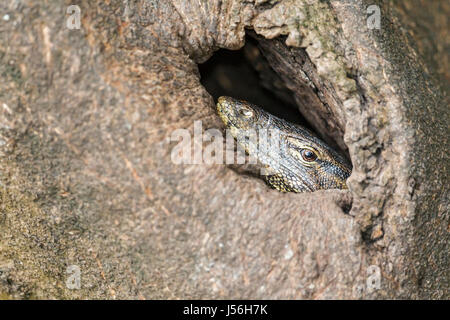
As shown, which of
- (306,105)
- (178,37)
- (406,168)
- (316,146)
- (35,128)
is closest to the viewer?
(35,128)

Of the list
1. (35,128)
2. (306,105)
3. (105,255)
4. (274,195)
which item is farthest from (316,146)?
(35,128)

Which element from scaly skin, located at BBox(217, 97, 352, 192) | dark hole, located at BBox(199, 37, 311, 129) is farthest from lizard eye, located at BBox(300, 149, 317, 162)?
dark hole, located at BBox(199, 37, 311, 129)

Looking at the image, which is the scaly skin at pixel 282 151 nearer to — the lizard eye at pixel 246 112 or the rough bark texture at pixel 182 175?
the lizard eye at pixel 246 112

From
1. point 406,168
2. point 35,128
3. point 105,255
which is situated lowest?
point 105,255

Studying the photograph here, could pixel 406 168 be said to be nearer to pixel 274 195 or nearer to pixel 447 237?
pixel 447 237

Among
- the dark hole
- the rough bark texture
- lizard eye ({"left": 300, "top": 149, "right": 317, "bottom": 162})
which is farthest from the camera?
the dark hole

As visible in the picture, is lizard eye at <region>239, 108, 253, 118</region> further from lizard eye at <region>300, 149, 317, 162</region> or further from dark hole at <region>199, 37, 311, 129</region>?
dark hole at <region>199, 37, 311, 129</region>

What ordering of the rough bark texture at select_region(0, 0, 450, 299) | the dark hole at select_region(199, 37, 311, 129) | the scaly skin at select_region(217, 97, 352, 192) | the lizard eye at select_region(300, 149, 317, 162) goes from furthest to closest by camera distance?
1. the dark hole at select_region(199, 37, 311, 129)
2. the lizard eye at select_region(300, 149, 317, 162)
3. the scaly skin at select_region(217, 97, 352, 192)
4. the rough bark texture at select_region(0, 0, 450, 299)

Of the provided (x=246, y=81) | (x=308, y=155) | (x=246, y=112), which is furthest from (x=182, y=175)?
(x=246, y=81)
